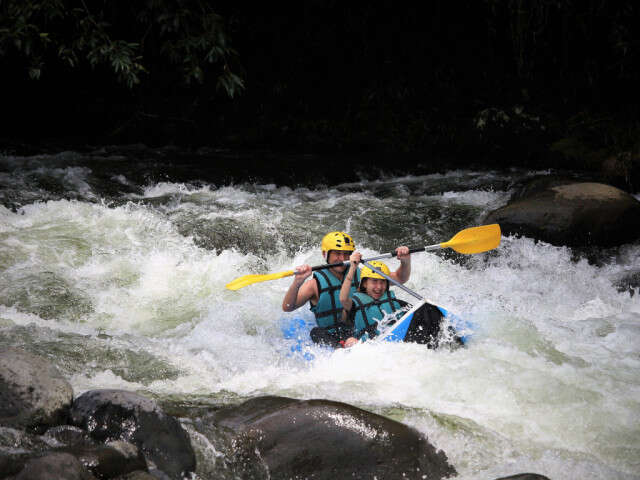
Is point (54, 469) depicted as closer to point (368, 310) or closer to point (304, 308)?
point (368, 310)

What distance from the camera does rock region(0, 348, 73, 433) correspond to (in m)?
2.47

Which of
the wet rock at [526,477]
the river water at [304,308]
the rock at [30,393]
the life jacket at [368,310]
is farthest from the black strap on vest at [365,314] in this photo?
the rock at [30,393]

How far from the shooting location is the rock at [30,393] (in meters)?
2.47

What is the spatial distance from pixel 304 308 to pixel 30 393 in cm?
265

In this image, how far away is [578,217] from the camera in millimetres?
5863

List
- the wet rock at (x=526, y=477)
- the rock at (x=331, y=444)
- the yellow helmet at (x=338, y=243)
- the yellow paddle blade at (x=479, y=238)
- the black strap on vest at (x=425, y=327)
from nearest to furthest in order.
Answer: the wet rock at (x=526, y=477) < the rock at (x=331, y=444) < the black strap on vest at (x=425, y=327) < the yellow helmet at (x=338, y=243) < the yellow paddle blade at (x=479, y=238)

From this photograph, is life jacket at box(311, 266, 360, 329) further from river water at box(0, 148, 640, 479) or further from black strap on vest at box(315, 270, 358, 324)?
river water at box(0, 148, 640, 479)

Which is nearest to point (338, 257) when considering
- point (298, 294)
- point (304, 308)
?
point (298, 294)

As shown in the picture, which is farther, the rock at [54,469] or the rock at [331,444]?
the rock at [331,444]

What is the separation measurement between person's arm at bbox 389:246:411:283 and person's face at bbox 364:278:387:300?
10.6 inches

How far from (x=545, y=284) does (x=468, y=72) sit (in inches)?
200

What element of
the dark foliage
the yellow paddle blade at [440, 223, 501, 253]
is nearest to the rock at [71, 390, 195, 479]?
the yellow paddle blade at [440, 223, 501, 253]

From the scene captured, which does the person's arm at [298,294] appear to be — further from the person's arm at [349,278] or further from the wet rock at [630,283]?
the wet rock at [630,283]

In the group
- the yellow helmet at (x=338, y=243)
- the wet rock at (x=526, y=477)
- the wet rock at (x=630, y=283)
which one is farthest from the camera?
the wet rock at (x=630, y=283)
